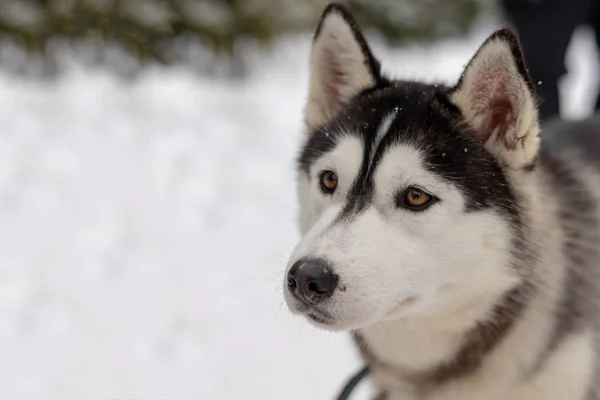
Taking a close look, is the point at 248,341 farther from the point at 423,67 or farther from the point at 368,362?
the point at 423,67

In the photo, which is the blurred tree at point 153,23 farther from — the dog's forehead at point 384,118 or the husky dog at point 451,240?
the husky dog at point 451,240

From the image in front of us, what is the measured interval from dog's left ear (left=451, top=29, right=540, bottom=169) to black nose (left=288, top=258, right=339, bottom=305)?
59 cm

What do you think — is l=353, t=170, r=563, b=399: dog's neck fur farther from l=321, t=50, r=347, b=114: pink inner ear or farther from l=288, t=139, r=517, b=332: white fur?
l=321, t=50, r=347, b=114: pink inner ear

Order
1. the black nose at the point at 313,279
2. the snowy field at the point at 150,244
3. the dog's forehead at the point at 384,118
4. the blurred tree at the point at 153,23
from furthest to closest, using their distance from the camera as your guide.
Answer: the blurred tree at the point at 153,23
the snowy field at the point at 150,244
the dog's forehead at the point at 384,118
the black nose at the point at 313,279

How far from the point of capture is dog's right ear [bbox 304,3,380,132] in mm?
1966

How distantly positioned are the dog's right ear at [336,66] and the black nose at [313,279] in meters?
0.67

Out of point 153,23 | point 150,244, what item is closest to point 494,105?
point 150,244

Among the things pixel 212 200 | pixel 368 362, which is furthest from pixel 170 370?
pixel 212 200

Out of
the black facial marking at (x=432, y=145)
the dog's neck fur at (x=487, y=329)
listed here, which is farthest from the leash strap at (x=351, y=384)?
the black facial marking at (x=432, y=145)

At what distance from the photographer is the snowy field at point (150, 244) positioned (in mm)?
2650

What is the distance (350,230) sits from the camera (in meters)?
1.66

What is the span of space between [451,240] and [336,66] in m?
0.69

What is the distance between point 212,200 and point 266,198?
1.07 ft

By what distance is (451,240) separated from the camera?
5.61 feet
